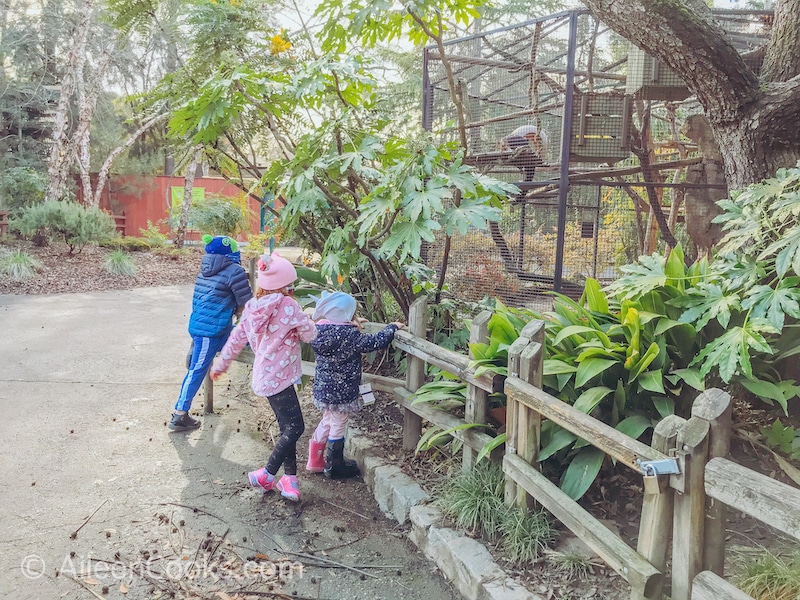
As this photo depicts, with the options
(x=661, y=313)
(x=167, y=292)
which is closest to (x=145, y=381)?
(x=661, y=313)

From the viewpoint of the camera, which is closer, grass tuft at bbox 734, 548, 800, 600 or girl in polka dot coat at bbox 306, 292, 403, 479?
grass tuft at bbox 734, 548, 800, 600

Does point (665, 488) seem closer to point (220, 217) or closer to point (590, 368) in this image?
point (590, 368)

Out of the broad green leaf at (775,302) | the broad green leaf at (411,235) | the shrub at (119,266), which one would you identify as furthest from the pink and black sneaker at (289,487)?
the shrub at (119,266)

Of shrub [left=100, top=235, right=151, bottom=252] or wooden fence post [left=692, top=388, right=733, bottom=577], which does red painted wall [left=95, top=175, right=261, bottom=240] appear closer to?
shrub [left=100, top=235, right=151, bottom=252]

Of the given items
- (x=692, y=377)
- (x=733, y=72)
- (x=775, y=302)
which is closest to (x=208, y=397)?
(x=692, y=377)

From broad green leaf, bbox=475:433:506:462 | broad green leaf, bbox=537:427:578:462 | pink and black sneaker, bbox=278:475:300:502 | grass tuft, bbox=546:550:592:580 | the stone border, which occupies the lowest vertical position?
pink and black sneaker, bbox=278:475:300:502

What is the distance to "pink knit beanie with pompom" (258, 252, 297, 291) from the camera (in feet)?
12.4

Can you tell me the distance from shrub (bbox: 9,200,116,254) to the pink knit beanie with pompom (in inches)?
499

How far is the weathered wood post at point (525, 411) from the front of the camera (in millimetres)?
2939

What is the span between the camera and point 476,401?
3426mm

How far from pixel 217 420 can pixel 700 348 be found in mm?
3783

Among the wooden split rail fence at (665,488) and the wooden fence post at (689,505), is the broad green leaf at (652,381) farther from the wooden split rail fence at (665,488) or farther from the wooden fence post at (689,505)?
the wooden fence post at (689,505)

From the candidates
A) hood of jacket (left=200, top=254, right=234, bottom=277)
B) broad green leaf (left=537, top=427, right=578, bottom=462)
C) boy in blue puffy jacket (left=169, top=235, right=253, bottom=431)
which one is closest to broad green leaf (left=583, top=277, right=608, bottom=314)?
broad green leaf (left=537, top=427, right=578, bottom=462)

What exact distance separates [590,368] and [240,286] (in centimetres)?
296
